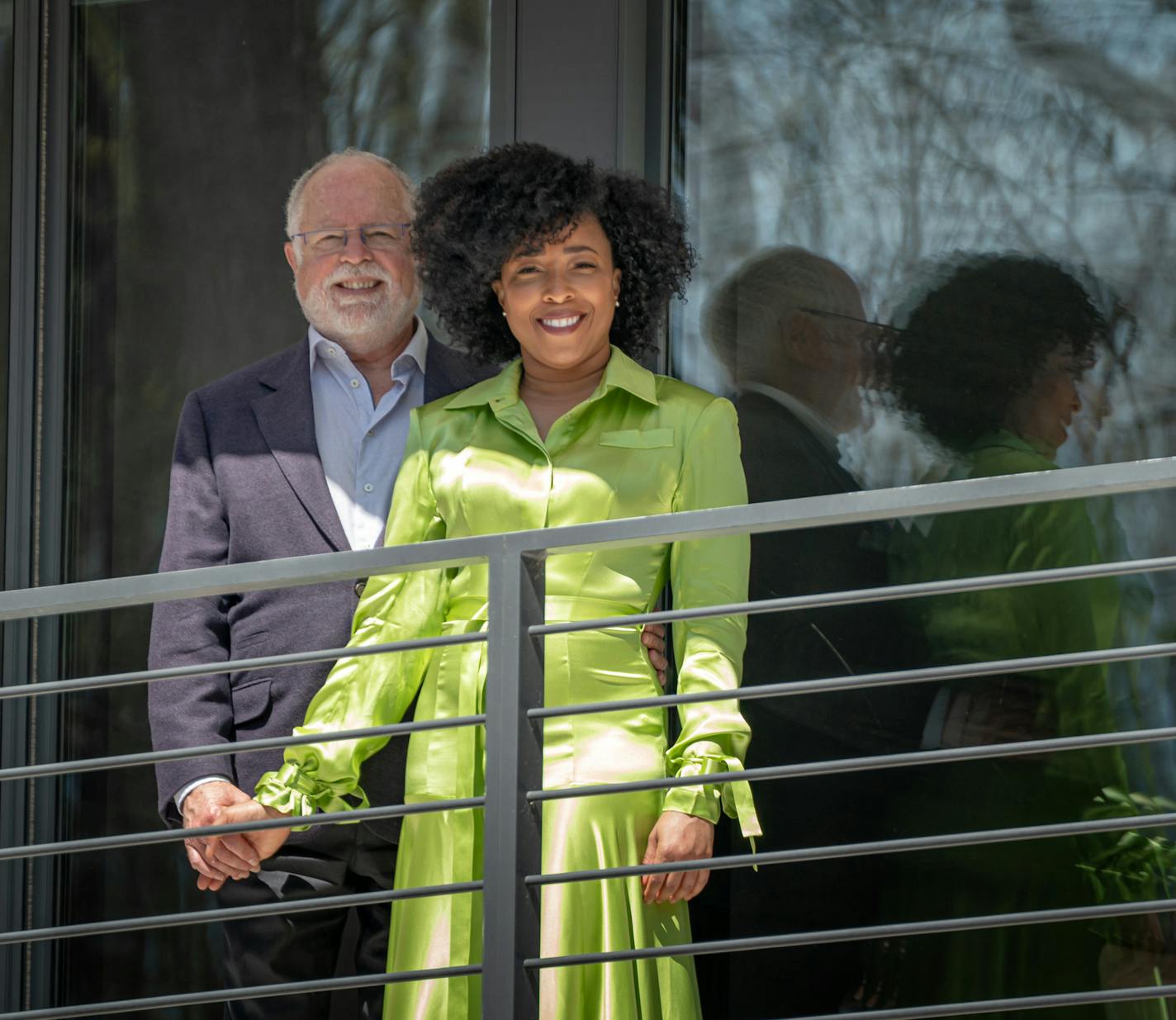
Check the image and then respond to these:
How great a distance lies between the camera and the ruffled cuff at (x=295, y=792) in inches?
117

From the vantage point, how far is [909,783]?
4.07m

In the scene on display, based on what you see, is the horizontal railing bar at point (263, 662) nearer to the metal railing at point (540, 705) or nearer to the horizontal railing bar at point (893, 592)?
the metal railing at point (540, 705)

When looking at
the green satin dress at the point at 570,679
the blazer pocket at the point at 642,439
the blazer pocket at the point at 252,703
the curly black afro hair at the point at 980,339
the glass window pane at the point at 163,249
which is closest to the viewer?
the green satin dress at the point at 570,679

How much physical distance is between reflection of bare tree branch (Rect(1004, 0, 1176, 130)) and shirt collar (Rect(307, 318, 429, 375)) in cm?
157

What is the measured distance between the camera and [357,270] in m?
3.90

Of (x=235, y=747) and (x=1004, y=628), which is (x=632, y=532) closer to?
(x=235, y=747)

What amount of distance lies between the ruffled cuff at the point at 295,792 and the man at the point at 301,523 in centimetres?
17

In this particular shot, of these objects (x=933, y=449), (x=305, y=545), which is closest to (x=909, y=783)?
(x=933, y=449)

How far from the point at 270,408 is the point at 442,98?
1.12m

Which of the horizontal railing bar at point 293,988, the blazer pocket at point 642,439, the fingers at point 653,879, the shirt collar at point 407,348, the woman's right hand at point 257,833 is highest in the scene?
the shirt collar at point 407,348

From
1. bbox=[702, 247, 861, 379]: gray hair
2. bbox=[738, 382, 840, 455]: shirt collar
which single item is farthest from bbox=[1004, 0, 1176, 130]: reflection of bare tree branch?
bbox=[738, 382, 840, 455]: shirt collar

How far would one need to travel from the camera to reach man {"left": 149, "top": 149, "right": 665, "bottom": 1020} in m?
3.49

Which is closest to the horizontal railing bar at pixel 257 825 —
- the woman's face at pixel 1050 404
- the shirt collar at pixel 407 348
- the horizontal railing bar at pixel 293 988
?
the horizontal railing bar at pixel 293 988

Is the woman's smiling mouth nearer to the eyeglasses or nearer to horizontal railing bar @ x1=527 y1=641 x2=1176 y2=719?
the eyeglasses
